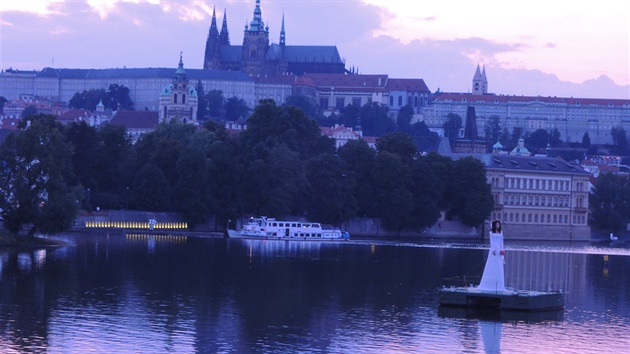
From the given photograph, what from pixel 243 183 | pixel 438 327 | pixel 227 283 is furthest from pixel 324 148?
pixel 438 327

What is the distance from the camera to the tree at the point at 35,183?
214 feet

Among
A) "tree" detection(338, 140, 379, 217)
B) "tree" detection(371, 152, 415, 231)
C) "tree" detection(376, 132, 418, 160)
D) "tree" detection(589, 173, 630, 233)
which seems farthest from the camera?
"tree" detection(589, 173, 630, 233)

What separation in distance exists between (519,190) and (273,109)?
25.0 m

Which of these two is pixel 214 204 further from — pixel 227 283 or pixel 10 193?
pixel 227 283

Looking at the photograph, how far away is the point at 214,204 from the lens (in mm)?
94438

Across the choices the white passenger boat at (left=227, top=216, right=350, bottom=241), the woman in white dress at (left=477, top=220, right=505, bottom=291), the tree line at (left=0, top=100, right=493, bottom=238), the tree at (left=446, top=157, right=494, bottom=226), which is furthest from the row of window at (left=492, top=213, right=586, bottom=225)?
the woman in white dress at (left=477, top=220, right=505, bottom=291)

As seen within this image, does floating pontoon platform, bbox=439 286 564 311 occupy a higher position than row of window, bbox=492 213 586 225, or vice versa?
row of window, bbox=492 213 586 225

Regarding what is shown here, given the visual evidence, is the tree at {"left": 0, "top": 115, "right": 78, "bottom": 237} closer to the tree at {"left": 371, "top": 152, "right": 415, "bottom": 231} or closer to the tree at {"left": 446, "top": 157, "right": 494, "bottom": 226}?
the tree at {"left": 371, "top": 152, "right": 415, "bottom": 231}

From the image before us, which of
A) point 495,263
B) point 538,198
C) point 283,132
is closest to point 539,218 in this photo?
point 538,198

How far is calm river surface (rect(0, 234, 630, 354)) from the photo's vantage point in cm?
3625

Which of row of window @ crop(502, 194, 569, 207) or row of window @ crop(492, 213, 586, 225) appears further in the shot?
row of window @ crop(502, 194, 569, 207)

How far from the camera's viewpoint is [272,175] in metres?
96.9

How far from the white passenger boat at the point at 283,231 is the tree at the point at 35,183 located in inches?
956

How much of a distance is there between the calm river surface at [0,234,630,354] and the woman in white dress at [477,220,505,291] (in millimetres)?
1578
